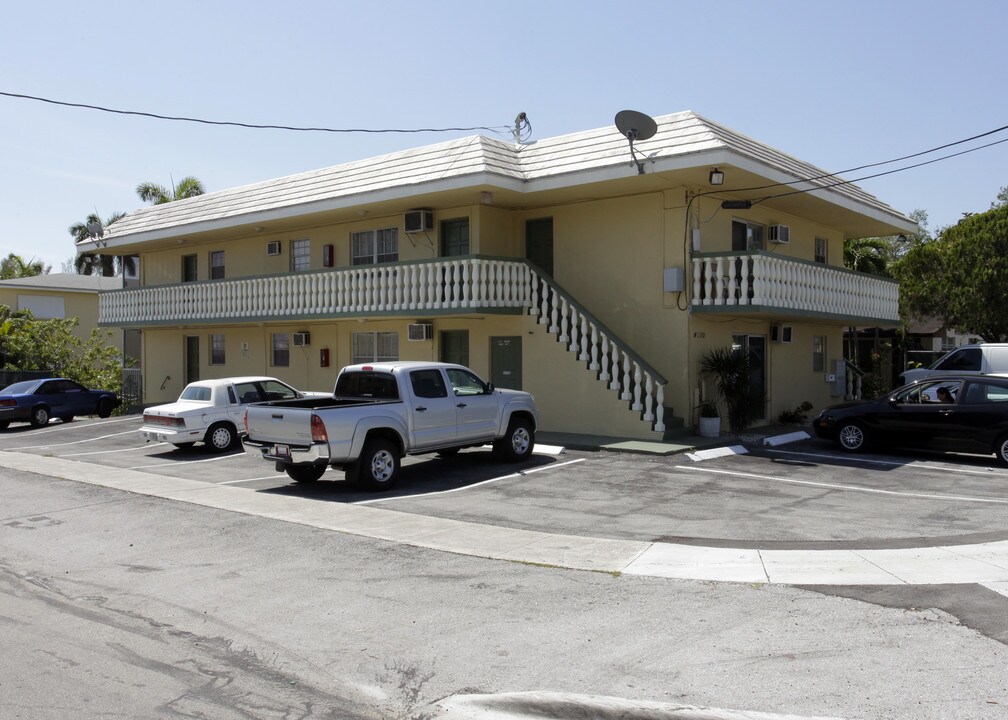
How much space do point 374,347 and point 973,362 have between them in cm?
1540

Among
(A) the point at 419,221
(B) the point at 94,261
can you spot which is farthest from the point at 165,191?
(A) the point at 419,221

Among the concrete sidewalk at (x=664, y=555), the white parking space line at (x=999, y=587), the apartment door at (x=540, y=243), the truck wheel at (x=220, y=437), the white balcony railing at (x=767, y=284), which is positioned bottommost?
the concrete sidewalk at (x=664, y=555)

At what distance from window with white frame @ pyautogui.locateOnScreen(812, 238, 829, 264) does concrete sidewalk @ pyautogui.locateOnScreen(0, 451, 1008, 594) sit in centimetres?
1632

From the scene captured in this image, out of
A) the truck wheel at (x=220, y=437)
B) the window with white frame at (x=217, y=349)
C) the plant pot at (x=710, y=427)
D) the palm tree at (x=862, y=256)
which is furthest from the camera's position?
the palm tree at (x=862, y=256)

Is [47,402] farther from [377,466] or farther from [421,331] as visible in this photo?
[377,466]

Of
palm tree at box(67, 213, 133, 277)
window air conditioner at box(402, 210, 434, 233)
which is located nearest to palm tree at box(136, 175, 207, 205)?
palm tree at box(67, 213, 133, 277)

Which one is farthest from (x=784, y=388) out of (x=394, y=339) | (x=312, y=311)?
(x=312, y=311)

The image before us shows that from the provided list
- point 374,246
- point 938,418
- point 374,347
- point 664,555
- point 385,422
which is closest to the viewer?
point 664,555

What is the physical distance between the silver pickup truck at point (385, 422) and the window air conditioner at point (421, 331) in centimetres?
636

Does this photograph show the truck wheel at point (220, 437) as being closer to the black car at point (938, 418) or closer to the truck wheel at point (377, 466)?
the truck wheel at point (377, 466)

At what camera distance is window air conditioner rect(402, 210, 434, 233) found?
2078 centimetres

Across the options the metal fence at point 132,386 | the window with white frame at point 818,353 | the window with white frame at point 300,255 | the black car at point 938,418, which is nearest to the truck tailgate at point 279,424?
the black car at point 938,418

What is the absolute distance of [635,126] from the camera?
16484mm

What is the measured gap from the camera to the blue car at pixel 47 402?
25.0 metres
